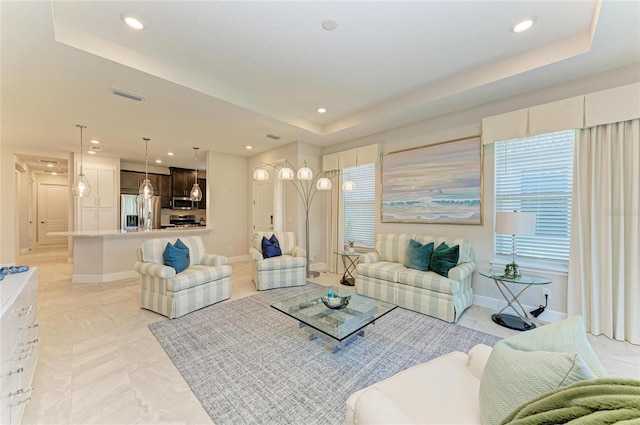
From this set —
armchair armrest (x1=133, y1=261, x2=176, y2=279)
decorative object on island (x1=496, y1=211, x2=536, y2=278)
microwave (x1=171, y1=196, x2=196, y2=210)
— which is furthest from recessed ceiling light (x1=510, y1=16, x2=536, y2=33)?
microwave (x1=171, y1=196, x2=196, y2=210)

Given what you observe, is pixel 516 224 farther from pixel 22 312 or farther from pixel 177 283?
pixel 22 312

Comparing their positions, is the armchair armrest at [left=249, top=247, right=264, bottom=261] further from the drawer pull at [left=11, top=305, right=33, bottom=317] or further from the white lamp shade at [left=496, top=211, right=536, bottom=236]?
the white lamp shade at [left=496, top=211, right=536, bottom=236]

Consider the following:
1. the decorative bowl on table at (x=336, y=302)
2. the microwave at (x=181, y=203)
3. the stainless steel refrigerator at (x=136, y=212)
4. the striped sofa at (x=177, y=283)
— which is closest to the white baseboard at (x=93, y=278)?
the striped sofa at (x=177, y=283)

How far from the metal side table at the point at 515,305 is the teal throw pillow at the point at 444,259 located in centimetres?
33

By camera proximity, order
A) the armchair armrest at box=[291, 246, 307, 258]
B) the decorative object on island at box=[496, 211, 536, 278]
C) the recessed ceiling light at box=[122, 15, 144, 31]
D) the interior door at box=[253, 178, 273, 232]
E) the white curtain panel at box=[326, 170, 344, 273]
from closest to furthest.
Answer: the recessed ceiling light at box=[122, 15, 144, 31], the decorative object on island at box=[496, 211, 536, 278], the armchair armrest at box=[291, 246, 307, 258], the white curtain panel at box=[326, 170, 344, 273], the interior door at box=[253, 178, 273, 232]

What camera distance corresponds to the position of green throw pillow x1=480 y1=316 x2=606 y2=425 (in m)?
0.77

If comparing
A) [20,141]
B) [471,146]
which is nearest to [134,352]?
[471,146]

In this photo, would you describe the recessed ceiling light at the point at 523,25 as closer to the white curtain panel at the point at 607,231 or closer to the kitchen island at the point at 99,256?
the white curtain panel at the point at 607,231

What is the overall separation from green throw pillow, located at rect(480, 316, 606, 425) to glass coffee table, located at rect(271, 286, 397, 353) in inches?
48.0

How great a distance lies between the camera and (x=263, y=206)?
6281 mm

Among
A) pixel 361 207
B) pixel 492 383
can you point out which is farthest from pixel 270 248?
pixel 492 383

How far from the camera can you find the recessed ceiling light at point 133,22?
2.14 m

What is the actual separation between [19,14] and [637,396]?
3.72 m

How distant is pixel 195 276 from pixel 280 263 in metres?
1.33
